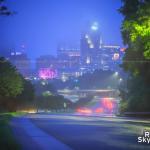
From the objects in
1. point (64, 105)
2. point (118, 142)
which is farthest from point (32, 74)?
point (118, 142)

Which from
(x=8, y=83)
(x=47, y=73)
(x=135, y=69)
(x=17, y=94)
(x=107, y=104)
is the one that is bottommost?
(x=107, y=104)

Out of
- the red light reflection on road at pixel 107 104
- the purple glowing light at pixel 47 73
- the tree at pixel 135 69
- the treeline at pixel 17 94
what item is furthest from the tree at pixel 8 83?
the purple glowing light at pixel 47 73

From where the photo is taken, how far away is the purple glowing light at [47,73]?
151400mm

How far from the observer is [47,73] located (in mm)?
154250

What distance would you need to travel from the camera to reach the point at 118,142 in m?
15.8

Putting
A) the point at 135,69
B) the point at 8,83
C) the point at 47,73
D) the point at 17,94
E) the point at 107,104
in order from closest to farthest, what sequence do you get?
the point at 135,69 < the point at 8,83 < the point at 17,94 < the point at 107,104 < the point at 47,73

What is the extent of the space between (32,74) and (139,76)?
11612 centimetres

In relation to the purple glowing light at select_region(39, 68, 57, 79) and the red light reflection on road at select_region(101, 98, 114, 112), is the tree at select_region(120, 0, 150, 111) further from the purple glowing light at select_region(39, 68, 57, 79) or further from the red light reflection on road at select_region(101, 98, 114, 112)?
the purple glowing light at select_region(39, 68, 57, 79)

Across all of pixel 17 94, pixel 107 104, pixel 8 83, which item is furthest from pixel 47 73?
pixel 8 83

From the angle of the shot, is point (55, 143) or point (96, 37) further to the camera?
point (96, 37)

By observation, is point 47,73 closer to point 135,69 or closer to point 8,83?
point 8,83

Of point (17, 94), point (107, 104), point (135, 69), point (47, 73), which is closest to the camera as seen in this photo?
point (135, 69)

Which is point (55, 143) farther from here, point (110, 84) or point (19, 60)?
point (110, 84)

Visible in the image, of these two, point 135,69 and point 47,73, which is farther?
point 47,73
